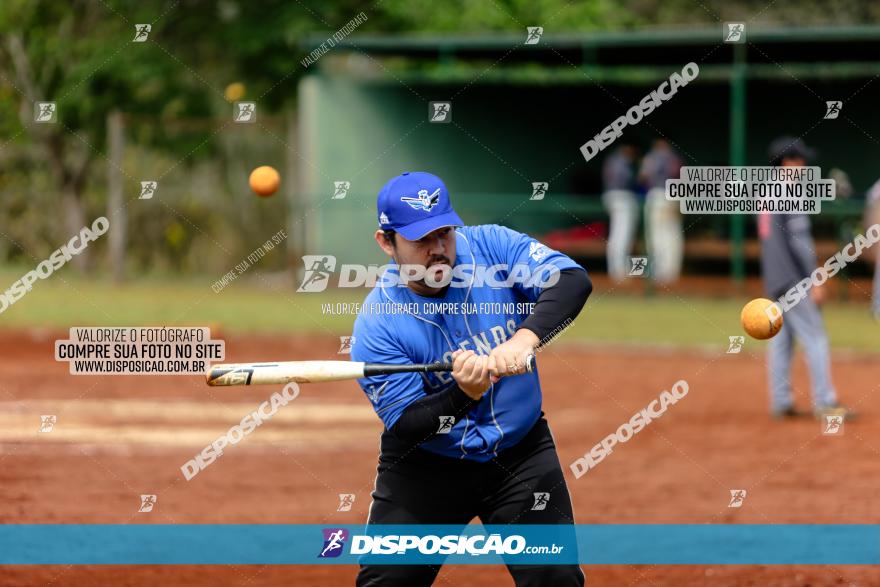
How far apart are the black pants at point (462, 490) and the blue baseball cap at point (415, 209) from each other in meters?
0.89

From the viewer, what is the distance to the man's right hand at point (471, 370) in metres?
5.02

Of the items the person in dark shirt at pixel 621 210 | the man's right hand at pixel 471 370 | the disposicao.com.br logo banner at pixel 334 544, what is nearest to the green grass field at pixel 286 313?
the person in dark shirt at pixel 621 210

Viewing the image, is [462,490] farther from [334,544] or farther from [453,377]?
[334,544]

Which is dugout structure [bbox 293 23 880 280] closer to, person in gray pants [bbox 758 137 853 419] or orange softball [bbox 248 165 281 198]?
person in gray pants [bbox 758 137 853 419]

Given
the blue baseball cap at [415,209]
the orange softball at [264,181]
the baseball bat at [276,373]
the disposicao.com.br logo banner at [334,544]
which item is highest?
the orange softball at [264,181]

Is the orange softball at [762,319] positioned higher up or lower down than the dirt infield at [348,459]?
higher up

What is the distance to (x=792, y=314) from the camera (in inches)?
504

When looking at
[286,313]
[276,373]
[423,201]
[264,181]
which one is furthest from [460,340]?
[286,313]

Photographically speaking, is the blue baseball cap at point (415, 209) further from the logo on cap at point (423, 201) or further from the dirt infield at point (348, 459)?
the dirt infield at point (348, 459)

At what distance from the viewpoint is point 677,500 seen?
992 cm

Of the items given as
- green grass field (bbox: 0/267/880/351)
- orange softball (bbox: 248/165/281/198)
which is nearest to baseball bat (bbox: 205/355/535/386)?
orange softball (bbox: 248/165/281/198)

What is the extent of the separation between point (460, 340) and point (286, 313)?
16695mm

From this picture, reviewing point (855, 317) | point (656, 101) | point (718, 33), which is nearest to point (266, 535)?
point (855, 317)

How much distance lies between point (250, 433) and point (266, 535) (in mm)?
3719
